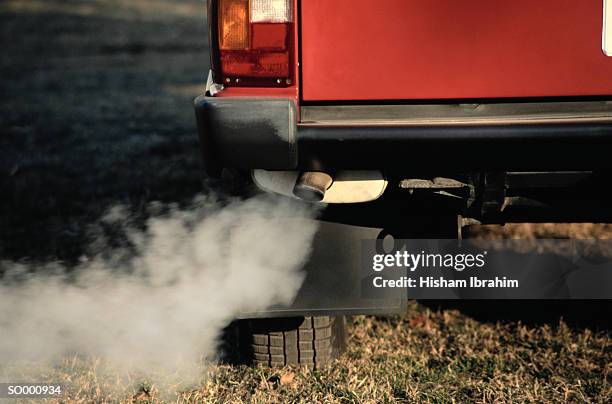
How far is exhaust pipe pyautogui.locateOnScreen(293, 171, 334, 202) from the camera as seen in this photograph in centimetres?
236

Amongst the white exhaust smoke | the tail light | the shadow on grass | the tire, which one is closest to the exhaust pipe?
the tail light

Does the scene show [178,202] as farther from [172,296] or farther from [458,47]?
[458,47]

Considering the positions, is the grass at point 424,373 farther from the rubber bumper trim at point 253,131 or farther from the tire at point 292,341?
the rubber bumper trim at point 253,131

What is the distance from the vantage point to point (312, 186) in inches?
93.3

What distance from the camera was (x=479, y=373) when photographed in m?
2.96

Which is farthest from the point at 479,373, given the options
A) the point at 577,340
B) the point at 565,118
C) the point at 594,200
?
the point at 565,118

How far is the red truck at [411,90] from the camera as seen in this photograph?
7.50ft

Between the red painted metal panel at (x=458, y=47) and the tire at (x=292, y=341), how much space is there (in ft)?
3.44

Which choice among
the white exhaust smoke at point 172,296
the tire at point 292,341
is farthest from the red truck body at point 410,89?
the tire at point 292,341

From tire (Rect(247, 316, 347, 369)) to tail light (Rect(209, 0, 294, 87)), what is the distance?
1021 mm

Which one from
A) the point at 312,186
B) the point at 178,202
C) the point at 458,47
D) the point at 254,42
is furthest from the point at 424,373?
the point at 178,202

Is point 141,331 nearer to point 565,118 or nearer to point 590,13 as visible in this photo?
point 565,118

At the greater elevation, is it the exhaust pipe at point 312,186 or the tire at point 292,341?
the exhaust pipe at point 312,186

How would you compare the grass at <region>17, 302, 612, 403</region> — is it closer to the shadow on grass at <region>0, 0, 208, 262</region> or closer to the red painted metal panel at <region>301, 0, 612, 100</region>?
the red painted metal panel at <region>301, 0, 612, 100</region>
